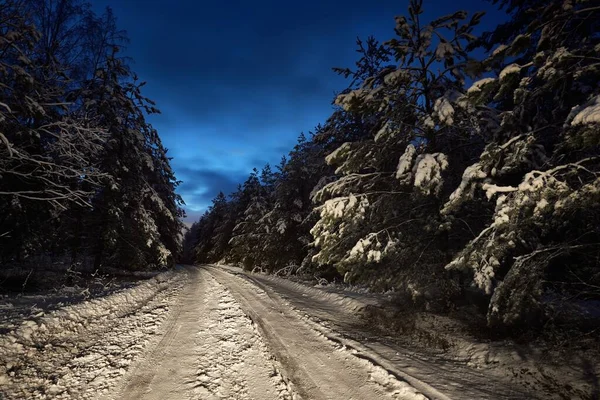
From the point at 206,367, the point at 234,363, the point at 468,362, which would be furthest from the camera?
the point at 468,362

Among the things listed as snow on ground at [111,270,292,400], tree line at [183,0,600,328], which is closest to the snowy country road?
snow on ground at [111,270,292,400]

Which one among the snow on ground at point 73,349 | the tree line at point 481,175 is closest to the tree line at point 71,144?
the snow on ground at point 73,349

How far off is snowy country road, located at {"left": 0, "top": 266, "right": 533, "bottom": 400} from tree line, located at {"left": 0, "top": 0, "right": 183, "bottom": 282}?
118 inches

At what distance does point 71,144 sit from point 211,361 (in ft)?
18.6

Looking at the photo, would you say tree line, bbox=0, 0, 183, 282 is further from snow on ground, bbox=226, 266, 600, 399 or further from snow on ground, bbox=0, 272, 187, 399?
snow on ground, bbox=226, 266, 600, 399

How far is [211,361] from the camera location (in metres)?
4.82

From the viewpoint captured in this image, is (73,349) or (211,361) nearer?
(211,361)

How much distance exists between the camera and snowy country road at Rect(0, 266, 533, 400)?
3926 mm

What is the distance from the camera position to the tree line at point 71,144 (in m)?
6.62

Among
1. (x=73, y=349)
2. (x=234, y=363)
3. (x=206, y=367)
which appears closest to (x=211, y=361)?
(x=206, y=367)

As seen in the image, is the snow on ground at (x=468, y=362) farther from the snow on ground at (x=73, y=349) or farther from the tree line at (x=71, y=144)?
the tree line at (x=71, y=144)

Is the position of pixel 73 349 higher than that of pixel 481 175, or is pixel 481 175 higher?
pixel 481 175

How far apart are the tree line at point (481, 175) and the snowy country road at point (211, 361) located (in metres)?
1.73

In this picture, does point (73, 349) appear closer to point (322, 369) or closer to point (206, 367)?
point (206, 367)
